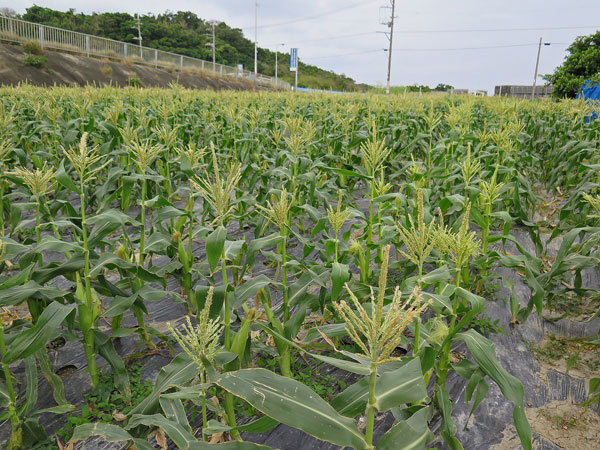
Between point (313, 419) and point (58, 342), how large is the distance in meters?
2.22

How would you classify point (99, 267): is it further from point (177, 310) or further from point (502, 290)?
point (502, 290)

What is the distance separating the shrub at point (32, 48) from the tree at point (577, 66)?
31.5 meters

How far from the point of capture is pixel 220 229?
73.9 inches

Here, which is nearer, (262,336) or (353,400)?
(353,400)

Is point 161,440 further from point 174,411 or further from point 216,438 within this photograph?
point 174,411

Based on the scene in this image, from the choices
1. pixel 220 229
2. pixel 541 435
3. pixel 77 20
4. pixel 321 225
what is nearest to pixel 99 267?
pixel 220 229

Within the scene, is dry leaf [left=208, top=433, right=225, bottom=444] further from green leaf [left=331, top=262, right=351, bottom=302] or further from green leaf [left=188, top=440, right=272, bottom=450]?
green leaf [left=331, top=262, right=351, bottom=302]

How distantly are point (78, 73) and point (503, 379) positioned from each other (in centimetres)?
3170

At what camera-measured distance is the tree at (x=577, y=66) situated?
864 inches

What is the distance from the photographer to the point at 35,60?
2394cm

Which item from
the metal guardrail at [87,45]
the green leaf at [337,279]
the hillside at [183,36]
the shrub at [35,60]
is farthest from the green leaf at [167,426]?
the hillside at [183,36]

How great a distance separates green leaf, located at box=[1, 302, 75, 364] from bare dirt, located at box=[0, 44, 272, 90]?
1905 centimetres

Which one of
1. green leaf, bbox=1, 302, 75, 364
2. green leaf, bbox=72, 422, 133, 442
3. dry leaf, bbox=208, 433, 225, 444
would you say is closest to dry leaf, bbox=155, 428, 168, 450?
dry leaf, bbox=208, 433, 225, 444

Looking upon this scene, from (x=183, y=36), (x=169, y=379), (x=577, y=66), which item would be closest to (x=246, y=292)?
(x=169, y=379)
